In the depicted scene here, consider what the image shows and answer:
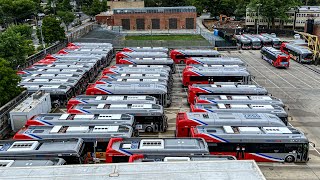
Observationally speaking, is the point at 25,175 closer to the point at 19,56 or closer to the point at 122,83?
the point at 122,83

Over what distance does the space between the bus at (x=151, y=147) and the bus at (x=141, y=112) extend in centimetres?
718

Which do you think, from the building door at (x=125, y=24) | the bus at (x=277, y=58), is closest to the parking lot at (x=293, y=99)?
the bus at (x=277, y=58)

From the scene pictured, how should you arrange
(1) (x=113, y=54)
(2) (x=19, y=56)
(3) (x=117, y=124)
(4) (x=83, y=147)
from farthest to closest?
(1) (x=113, y=54)
(2) (x=19, y=56)
(3) (x=117, y=124)
(4) (x=83, y=147)

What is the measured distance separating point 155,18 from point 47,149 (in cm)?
8241

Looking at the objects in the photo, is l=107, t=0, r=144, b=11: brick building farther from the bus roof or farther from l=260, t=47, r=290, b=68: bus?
the bus roof

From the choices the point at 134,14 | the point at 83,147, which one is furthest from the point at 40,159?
the point at 134,14

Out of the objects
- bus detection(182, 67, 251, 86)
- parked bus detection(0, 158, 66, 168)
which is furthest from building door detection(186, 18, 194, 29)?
parked bus detection(0, 158, 66, 168)

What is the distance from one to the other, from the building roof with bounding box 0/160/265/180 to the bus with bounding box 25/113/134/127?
10481mm

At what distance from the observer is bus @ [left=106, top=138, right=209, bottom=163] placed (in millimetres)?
22906

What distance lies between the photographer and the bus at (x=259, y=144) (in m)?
26.0

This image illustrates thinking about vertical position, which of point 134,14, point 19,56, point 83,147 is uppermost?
point 134,14

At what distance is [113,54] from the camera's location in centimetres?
6950

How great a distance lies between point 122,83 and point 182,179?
947 inches

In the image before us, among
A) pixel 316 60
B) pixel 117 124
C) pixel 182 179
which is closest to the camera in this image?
pixel 182 179
